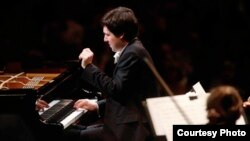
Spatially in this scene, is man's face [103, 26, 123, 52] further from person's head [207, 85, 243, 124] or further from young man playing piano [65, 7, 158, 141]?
person's head [207, 85, 243, 124]

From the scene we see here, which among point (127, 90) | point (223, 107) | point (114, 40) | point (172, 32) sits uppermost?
point (114, 40)

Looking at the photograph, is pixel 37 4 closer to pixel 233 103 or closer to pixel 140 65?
pixel 140 65

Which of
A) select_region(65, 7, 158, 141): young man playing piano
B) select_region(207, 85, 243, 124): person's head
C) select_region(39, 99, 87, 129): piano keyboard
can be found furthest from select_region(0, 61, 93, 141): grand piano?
select_region(207, 85, 243, 124): person's head

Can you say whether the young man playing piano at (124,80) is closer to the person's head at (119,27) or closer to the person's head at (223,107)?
the person's head at (119,27)

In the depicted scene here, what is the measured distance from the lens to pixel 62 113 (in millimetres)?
3406

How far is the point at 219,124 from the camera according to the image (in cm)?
236

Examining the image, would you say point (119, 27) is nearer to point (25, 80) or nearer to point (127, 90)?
point (127, 90)

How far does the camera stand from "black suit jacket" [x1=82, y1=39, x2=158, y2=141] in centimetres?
319

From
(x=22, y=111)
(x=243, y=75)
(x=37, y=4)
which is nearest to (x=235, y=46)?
(x=243, y=75)

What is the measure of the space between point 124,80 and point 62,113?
0.51 m

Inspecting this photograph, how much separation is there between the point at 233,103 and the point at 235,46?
4.18 meters

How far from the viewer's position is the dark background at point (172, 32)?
5.62 metres

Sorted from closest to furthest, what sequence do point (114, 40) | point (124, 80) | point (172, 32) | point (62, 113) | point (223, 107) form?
point (223, 107)
point (124, 80)
point (114, 40)
point (62, 113)
point (172, 32)

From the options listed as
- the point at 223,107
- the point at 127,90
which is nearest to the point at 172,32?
the point at 127,90
